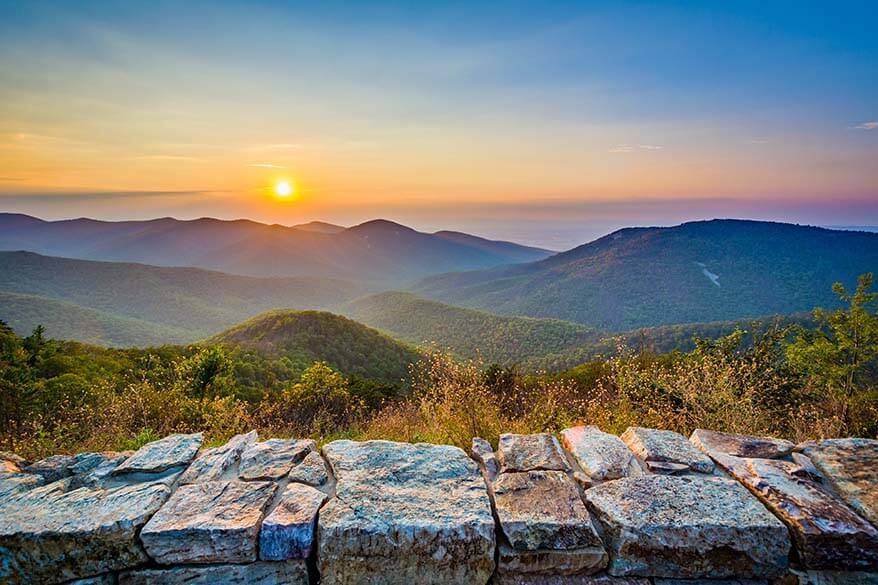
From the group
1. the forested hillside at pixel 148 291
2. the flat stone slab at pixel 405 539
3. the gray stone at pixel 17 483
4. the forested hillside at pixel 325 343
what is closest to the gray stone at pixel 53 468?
the gray stone at pixel 17 483

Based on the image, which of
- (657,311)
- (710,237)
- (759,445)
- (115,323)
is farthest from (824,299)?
(115,323)

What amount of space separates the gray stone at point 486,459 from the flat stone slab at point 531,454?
4 cm

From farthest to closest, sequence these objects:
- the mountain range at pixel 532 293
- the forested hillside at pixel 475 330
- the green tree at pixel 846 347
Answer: the mountain range at pixel 532 293 → the forested hillside at pixel 475 330 → the green tree at pixel 846 347

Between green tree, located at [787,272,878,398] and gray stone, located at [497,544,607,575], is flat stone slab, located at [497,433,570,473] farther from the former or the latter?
green tree, located at [787,272,878,398]

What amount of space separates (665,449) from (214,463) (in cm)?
292

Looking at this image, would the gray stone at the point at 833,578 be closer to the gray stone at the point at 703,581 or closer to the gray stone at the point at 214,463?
the gray stone at the point at 703,581

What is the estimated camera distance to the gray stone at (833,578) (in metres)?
2.15

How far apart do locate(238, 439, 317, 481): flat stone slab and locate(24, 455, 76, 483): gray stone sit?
108 cm

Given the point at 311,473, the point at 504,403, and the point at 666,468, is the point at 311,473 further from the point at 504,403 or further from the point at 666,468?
the point at 504,403

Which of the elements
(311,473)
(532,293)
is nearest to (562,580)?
(311,473)

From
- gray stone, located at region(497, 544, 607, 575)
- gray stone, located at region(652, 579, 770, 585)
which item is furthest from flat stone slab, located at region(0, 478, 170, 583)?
gray stone, located at region(652, 579, 770, 585)

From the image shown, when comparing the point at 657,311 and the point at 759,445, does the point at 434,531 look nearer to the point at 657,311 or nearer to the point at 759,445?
the point at 759,445

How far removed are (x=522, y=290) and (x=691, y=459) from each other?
110116 mm

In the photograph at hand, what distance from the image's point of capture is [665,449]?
114 inches
